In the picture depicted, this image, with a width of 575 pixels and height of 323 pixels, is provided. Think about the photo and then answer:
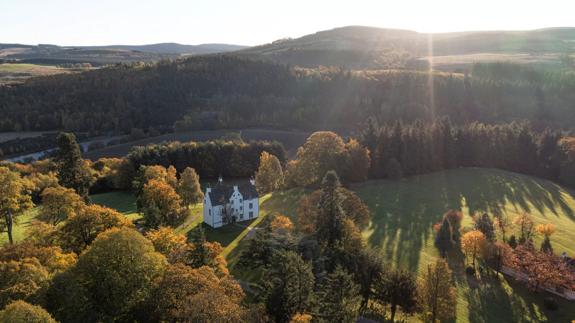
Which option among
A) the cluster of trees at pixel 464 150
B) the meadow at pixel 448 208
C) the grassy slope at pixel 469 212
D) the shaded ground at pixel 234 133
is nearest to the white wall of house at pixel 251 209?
the meadow at pixel 448 208

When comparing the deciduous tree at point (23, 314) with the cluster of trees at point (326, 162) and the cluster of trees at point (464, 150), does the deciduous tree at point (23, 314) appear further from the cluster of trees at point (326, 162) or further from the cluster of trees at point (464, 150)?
the cluster of trees at point (464, 150)

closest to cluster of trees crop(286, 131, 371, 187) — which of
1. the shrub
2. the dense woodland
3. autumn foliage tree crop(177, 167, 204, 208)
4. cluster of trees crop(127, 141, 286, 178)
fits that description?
the dense woodland

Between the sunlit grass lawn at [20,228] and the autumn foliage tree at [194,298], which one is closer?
the autumn foliage tree at [194,298]

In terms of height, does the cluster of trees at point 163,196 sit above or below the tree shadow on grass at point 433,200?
above

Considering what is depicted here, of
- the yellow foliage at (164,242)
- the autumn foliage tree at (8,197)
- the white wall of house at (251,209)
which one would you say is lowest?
the white wall of house at (251,209)

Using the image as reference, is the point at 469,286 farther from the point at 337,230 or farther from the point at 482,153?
the point at 482,153

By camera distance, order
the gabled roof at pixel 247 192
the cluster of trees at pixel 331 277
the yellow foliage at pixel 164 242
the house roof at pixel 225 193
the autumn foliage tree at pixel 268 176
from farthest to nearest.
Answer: the autumn foliage tree at pixel 268 176, the gabled roof at pixel 247 192, the house roof at pixel 225 193, the yellow foliage at pixel 164 242, the cluster of trees at pixel 331 277

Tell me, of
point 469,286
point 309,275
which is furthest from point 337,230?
point 469,286
